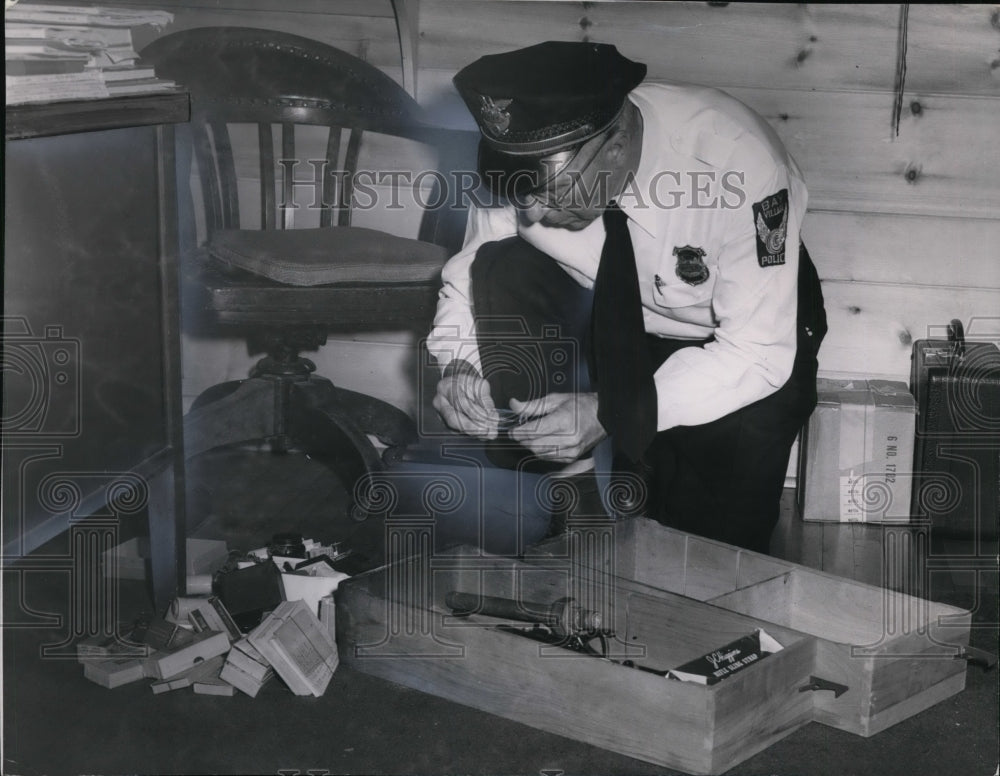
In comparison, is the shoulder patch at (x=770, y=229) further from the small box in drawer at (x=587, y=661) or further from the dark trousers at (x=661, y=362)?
the small box in drawer at (x=587, y=661)

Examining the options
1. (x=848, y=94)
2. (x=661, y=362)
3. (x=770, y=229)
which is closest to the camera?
(x=770, y=229)

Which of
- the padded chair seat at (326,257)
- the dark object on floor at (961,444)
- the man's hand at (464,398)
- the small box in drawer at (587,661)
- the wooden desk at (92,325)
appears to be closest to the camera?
the small box in drawer at (587,661)

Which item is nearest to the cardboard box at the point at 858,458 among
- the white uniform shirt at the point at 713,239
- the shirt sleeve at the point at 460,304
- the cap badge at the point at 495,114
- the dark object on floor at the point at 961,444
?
the dark object on floor at the point at 961,444

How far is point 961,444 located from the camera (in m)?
1.57

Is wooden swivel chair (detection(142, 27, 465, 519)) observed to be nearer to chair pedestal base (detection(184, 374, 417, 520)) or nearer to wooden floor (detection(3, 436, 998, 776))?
chair pedestal base (detection(184, 374, 417, 520))

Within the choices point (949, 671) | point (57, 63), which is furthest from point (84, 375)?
point (949, 671)

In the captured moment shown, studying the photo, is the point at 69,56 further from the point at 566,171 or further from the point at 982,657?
the point at 982,657

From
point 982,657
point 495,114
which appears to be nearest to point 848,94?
point 495,114

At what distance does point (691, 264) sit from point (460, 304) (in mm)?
295

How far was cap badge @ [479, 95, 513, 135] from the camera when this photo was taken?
1104 mm

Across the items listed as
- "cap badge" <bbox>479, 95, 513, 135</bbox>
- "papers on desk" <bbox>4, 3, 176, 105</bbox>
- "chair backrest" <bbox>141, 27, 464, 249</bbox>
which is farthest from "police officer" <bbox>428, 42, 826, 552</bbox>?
"papers on desk" <bbox>4, 3, 176, 105</bbox>

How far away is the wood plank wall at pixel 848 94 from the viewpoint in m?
1.60

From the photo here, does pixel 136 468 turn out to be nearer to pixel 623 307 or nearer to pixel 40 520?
pixel 40 520

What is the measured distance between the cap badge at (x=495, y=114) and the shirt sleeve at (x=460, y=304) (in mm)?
271
